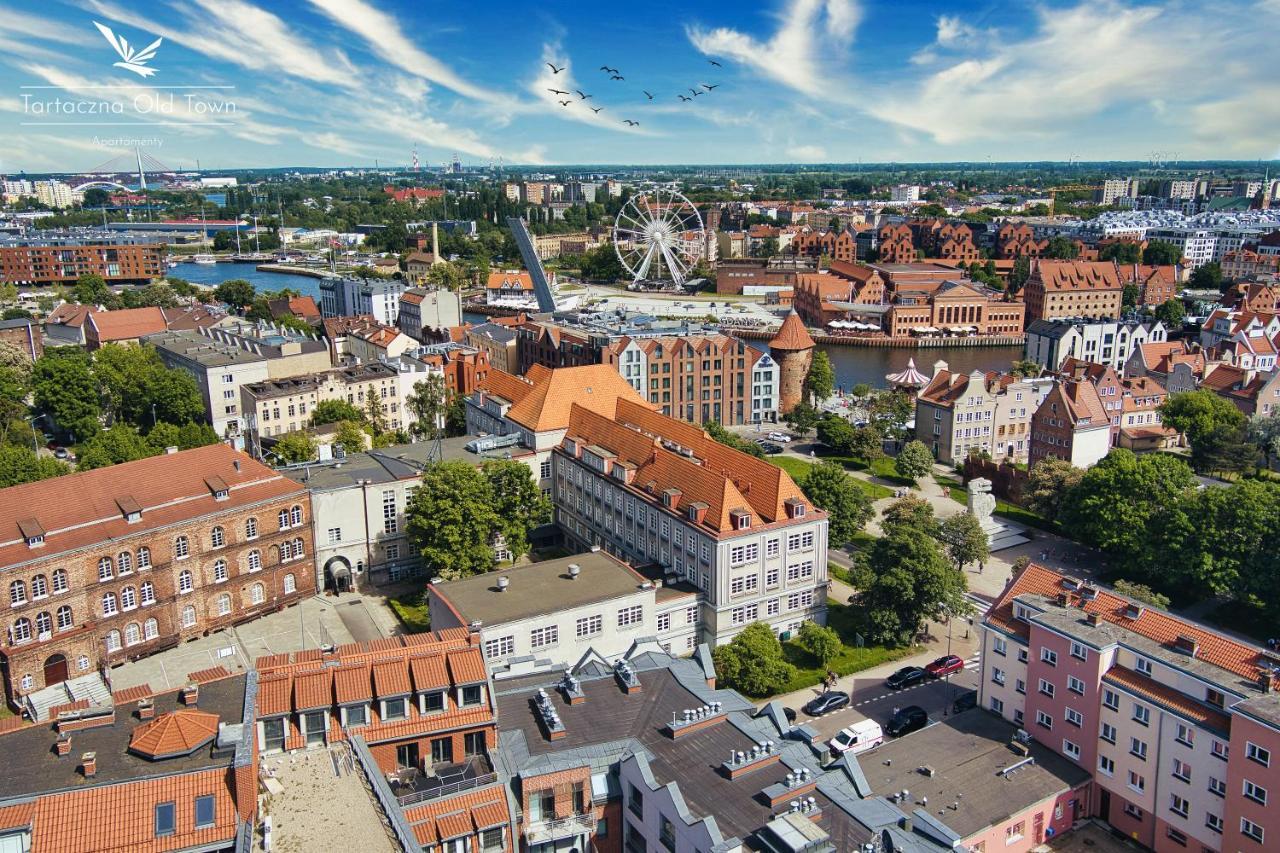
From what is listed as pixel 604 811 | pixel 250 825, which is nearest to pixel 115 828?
pixel 250 825

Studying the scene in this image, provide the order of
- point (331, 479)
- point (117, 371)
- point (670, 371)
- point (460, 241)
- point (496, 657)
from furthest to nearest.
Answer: point (460, 241) < point (670, 371) < point (117, 371) < point (331, 479) < point (496, 657)

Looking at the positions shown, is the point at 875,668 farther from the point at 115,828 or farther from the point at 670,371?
the point at 670,371

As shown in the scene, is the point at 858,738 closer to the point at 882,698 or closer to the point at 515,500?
the point at 882,698

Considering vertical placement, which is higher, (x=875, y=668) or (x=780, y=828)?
(x=780, y=828)

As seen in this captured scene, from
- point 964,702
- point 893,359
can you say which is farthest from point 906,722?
point 893,359

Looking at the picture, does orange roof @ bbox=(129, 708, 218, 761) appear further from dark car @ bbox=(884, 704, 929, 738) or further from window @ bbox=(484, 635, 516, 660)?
dark car @ bbox=(884, 704, 929, 738)

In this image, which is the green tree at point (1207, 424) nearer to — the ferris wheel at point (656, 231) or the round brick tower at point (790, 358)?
the round brick tower at point (790, 358)
